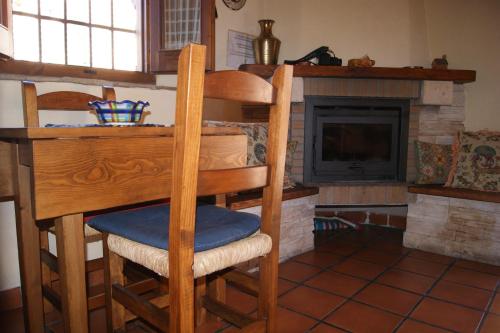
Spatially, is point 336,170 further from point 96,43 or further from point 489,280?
point 96,43

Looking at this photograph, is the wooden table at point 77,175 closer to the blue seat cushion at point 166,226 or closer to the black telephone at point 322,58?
the blue seat cushion at point 166,226

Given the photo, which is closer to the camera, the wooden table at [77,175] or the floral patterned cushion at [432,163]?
the wooden table at [77,175]

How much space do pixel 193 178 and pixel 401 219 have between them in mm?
2781

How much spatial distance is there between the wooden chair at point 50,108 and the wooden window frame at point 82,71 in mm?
272

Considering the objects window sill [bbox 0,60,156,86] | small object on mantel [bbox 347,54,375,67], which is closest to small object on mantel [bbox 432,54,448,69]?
small object on mantel [bbox 347,54,375,67]

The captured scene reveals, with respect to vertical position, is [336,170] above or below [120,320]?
above

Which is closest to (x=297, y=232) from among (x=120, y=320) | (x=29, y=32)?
(x=120, y=320)

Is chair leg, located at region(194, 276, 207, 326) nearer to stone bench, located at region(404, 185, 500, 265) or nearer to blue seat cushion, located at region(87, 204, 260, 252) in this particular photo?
blue seat cushion, located at region(87, 204, 260, 252)

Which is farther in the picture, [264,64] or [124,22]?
[264,64]

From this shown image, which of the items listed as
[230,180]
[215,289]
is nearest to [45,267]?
[215,289]

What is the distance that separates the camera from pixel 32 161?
96 centimetres

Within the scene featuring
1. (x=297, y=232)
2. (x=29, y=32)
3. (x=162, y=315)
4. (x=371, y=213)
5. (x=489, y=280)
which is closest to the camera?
(x=162, y=315)

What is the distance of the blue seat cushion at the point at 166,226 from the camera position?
107 cm

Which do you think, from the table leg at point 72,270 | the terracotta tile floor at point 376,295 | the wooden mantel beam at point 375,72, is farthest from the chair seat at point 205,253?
the wooden mantel beam at point 375,72
